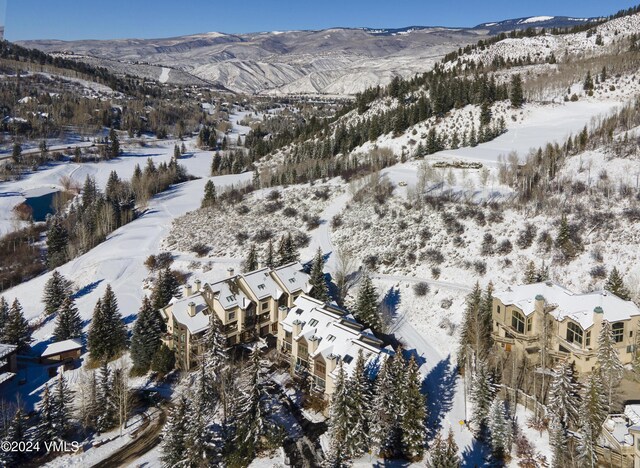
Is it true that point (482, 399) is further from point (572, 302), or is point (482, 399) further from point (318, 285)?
point (318, 285)

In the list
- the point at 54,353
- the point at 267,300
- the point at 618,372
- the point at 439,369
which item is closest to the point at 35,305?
the point at 54,353

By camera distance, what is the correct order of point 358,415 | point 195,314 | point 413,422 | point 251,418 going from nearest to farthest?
point 358,415 < point 413,422 < point 251,418 < point 195,314

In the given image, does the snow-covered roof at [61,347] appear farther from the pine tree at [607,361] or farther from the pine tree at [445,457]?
the pine tree at [607,361]

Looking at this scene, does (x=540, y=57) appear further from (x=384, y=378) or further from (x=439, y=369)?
(x=384, y=378)

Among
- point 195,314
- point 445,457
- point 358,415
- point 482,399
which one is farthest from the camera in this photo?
point 195,314

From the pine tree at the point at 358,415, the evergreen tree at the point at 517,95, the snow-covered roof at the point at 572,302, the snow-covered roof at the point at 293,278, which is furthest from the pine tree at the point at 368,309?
the evergreen tree at the point at 517,95

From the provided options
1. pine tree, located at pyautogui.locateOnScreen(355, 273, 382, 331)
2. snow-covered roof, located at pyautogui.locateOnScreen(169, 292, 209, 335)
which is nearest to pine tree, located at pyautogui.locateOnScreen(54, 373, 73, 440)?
snow-covered roof, located at pyautogui.locateOnScreen(169, 292, 209, 335)

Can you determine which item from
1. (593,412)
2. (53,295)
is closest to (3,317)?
(53,295)

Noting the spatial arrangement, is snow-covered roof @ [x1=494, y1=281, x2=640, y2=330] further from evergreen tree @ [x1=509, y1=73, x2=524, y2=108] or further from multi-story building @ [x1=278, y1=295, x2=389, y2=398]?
evergreen tree @ [x1=509, y1=73, x2=524, y2=108]
